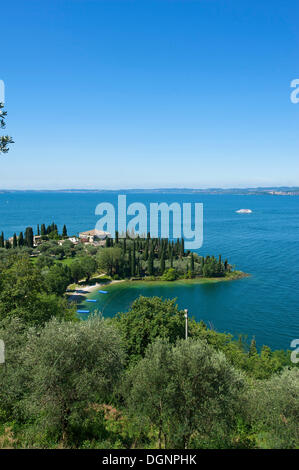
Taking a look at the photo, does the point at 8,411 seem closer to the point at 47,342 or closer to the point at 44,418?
the point at 44,418

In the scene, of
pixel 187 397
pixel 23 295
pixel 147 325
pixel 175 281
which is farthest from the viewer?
pixel 175 281

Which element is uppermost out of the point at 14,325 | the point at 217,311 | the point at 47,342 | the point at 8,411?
the point at 47,342

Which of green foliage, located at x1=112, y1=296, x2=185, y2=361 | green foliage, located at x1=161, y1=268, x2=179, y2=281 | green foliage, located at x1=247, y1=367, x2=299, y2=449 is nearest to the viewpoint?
green foliage, located at x1=247, y1=367, x2=299, y2=449

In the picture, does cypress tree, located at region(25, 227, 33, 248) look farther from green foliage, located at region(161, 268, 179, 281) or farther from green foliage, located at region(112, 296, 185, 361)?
green foliage, located at region(112, 296, 185, 361)

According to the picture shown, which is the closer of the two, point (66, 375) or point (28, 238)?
point (66, 375)

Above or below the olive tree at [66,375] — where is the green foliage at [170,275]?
below

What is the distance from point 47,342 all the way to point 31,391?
5.74ft

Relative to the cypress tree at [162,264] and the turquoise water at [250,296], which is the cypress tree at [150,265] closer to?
the cypress tree at [162,264]

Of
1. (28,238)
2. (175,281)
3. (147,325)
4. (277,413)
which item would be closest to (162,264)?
(175,281)

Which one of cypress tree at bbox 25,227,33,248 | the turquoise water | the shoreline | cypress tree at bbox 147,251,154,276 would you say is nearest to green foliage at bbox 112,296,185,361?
the turquoise water

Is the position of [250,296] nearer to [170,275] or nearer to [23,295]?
[170,275]

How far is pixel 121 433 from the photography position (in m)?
10.8

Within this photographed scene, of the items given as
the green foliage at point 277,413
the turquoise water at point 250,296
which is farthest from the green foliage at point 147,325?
the turquoise water at point 250,296

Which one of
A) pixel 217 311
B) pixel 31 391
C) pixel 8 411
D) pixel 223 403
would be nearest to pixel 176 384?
pixel 223 403
